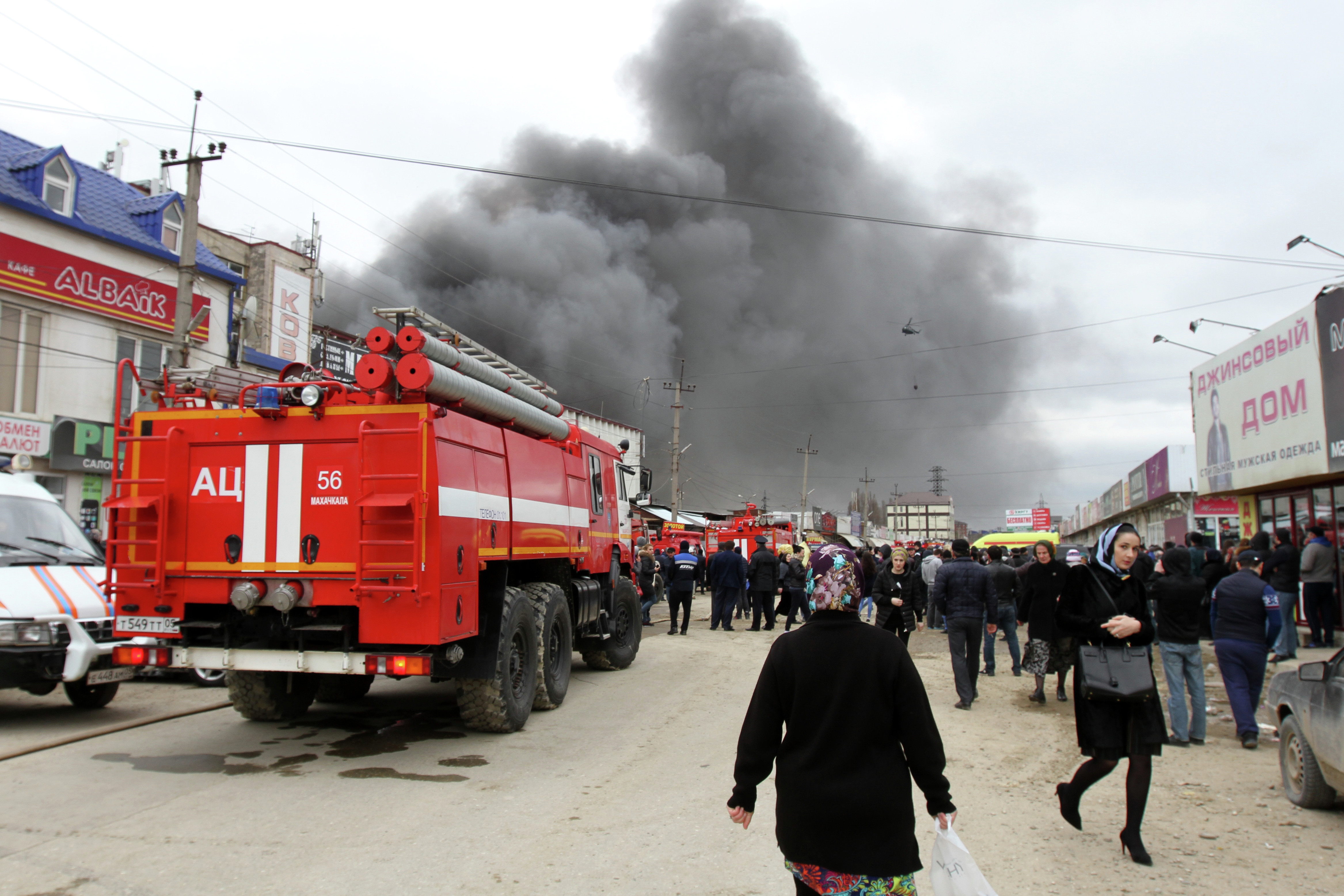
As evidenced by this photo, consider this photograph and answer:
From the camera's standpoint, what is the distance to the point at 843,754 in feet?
8.68

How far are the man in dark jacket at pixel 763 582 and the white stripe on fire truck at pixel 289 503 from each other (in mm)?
10823

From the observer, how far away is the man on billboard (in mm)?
16406

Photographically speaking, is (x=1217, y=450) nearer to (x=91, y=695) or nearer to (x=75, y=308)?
(x=91, y=695)

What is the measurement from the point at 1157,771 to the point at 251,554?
21.6 feet

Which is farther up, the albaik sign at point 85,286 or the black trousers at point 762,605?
the albaik sign at point 85,286

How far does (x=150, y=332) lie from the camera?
1997 centimetres

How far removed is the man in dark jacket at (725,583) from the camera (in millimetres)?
16422

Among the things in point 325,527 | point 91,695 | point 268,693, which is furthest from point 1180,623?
point 91,695

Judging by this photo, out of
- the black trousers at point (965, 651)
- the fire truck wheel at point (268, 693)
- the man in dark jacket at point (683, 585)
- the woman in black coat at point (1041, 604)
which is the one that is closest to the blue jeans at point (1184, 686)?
the woman in black coat at point (1041, 604)

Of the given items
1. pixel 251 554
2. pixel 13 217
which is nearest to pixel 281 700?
pixel 251 554

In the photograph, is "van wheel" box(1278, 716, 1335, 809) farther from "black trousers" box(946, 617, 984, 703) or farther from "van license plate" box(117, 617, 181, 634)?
"van license plate" box(117, 617, 181, 634)

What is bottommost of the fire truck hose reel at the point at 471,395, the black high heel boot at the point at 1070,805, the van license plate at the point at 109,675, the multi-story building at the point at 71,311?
the black high heel boot at the point at 1070,805

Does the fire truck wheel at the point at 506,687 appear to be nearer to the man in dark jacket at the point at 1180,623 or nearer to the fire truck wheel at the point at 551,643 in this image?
the fire truck wheel at the point at 551,643

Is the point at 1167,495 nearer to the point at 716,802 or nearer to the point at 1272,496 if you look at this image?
the point at 1272,496
